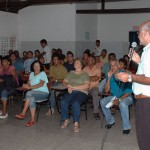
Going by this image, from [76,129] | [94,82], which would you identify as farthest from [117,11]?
[76,129]

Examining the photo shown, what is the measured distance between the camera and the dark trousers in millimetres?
2070

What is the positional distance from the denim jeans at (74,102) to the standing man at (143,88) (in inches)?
80.9

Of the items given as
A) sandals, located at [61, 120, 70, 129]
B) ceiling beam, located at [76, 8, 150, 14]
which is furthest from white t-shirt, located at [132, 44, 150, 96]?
ceiling beam, located at [76, 8, 150, 14]

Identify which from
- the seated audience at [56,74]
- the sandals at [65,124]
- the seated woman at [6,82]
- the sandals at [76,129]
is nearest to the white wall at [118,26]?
the seated audience at [56,74]

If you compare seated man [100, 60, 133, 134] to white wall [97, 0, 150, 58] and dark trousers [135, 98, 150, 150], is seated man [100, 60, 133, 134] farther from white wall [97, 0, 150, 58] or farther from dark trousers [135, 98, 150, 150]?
white wall [97, 0, 150, 58]

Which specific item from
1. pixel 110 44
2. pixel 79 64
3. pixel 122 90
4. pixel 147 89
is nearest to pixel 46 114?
pixel 79 64

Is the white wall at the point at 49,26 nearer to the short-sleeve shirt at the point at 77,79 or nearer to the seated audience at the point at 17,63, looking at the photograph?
the seated audience at the point at 17,63

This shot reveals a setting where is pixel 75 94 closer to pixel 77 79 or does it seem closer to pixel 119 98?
pixel 77 79

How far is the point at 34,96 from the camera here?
179 inches

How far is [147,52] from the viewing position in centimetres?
206

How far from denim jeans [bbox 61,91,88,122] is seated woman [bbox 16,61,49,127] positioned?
0.45 metres

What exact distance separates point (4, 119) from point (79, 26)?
220 inches

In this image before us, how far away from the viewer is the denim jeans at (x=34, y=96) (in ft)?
14.7

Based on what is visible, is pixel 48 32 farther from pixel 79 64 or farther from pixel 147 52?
pixel 147 52
